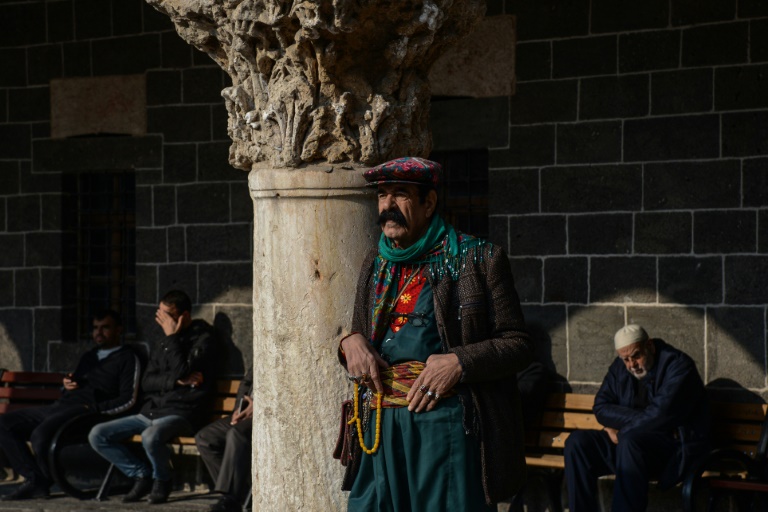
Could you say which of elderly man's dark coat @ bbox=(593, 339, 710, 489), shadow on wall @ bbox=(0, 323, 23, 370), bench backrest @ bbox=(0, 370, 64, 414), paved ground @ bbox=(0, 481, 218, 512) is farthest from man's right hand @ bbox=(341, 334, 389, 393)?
shadow on wall @ bbox=(0, 323, 23, 370)

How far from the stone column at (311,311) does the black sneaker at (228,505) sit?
269 cm

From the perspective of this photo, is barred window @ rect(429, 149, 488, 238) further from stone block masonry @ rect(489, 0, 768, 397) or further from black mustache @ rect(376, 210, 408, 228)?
black mustache @ rect(376, 210, 408, 228)

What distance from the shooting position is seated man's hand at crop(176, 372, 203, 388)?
8.68 m

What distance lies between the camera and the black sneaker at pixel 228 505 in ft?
25.9

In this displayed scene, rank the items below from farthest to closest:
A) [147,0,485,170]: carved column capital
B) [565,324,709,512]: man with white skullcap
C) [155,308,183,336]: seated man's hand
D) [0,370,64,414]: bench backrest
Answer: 1. [0,370,64,414]: bench backrest
2. [155,308,183,336]: seated man's hand
3. [565,324,709,512]: man with white skullcap
4. [147,0,485,170]: carved column capital

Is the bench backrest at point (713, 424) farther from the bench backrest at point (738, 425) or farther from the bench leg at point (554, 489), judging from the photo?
the bench leg at point (554, 489)

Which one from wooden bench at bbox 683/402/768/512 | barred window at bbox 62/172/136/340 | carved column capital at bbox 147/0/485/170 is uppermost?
carved column capital at bbox 147/0/485/170

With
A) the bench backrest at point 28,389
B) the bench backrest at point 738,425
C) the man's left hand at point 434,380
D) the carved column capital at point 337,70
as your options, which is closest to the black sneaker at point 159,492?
the bench backrest at point 28,389

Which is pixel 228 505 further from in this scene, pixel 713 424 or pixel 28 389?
pixel 713 424

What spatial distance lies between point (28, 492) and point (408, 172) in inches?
192

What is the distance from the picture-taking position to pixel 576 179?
8.12 metres

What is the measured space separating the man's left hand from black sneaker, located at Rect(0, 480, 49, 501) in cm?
466

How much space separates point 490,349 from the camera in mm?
4512

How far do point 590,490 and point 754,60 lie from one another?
2485 millimetres
